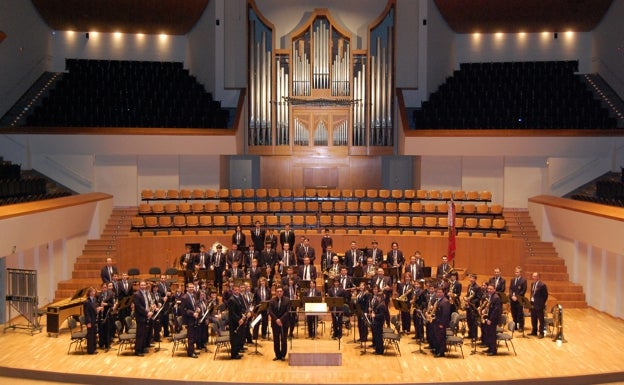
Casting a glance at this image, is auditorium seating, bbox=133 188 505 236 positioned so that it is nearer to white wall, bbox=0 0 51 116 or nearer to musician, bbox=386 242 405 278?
musician, bbox=386 242 405 278

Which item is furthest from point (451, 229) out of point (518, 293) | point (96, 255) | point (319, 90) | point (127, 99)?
point (127, 99)

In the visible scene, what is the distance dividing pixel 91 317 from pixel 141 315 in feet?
3.11

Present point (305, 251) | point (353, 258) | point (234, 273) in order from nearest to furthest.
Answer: point (234, 273), point (353, 258), point (305, 251)

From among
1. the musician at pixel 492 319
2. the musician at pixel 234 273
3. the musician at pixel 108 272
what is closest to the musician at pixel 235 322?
the musician at pixel 234 273

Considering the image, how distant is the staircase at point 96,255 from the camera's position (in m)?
20.2

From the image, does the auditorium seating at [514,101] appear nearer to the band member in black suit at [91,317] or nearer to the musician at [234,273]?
the musician at [234,273]

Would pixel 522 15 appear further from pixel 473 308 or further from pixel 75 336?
pixel 75 336

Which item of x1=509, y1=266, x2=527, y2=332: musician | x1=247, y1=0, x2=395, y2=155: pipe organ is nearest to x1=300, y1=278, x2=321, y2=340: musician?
x1=509, y1=266, x2=527, y2=332: musician

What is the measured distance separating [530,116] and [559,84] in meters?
2.13

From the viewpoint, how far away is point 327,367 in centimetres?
1419

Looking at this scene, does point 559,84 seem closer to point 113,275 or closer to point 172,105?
point 172,105

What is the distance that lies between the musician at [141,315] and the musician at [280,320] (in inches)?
90.3

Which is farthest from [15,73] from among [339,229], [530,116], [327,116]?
[530,116]

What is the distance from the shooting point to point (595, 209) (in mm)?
Result: 18969
